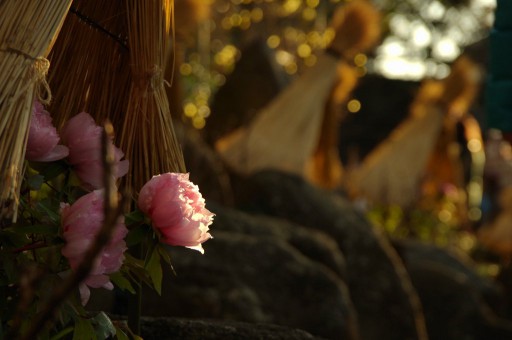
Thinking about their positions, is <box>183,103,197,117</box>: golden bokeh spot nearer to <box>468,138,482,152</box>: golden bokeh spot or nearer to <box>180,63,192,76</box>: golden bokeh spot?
<box>180,63,192,76</box>: golden bokeh spot

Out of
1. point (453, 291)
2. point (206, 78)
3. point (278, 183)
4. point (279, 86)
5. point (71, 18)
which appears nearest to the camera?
point (71, 18)

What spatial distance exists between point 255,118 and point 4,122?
6.76m

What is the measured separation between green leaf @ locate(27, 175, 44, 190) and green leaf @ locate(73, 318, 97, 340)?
263mm

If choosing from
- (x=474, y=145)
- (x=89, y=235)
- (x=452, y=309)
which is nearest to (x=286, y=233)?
(x=452, y=309)

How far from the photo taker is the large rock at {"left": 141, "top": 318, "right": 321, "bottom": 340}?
2.86 metres

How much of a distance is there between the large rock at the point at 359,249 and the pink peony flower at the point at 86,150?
3.57 metres

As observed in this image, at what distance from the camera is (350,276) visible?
239 inches

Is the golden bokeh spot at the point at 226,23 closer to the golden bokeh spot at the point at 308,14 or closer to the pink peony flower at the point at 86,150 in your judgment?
the golden bokeh spot at the point at 308,14

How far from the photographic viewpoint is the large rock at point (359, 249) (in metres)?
5.95

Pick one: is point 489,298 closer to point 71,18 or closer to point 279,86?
point 279,86

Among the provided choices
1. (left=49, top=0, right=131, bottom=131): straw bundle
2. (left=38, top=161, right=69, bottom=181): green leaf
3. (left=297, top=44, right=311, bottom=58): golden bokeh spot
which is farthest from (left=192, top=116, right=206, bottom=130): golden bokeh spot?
(left=38, top=161, right=69, bottom=181): green leaf

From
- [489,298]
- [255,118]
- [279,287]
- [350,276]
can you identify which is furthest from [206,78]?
[279,287]

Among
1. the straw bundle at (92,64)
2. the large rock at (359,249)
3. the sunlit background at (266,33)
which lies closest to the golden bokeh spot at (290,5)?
the sunlit background at (266,33)

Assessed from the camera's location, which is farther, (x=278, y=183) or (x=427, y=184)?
(x=427, y=184)
